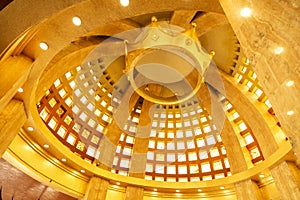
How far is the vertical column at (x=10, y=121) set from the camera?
21.4 feet

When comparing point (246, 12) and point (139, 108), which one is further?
point (139, 108)

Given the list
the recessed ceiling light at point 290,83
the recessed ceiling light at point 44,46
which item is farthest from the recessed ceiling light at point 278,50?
the recessed ceiling light at point 44,46

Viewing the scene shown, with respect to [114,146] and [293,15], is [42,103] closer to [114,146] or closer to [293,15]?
[114,146]

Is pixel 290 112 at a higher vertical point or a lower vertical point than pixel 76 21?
lower

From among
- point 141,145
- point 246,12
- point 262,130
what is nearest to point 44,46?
point 246,12

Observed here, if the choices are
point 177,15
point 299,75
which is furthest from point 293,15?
point 177,15

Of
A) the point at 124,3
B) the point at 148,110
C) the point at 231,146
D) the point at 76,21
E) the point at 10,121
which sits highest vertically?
the point at 148,110

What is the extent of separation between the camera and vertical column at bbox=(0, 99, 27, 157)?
6520 mm

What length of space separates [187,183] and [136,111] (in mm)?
6974

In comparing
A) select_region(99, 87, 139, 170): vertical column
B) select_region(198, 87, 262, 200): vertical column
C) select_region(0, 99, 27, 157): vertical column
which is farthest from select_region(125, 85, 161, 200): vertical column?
select_region(0, 99, 27, 157): vertical column

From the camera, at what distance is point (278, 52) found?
1923 mm

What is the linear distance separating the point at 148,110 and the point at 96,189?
6.94 metres

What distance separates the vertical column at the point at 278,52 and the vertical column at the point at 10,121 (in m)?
7.33

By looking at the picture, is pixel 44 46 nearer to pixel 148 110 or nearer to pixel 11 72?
pixel 11 72
